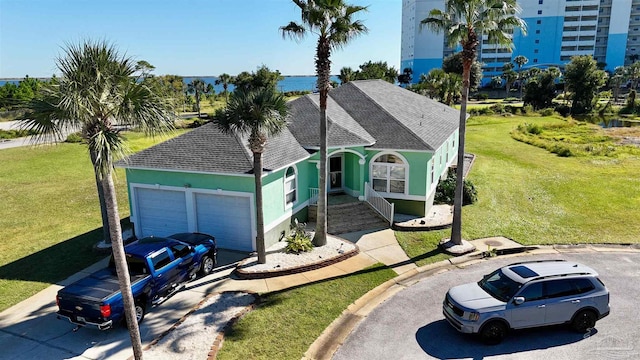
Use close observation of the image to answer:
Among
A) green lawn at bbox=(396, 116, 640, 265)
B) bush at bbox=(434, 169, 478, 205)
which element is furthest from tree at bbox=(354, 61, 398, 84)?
bush at bbox=(434, 169, 478, 205)

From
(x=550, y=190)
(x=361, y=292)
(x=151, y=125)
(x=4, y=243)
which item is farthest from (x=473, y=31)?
(x=4, y=243)

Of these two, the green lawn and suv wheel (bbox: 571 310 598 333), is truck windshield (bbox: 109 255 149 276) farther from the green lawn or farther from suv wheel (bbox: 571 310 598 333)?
suv wheel (bbox: 571 310 598 333)

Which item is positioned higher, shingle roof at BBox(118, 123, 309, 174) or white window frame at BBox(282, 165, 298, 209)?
shingle roof at BBox(118, 123, 309, 174)

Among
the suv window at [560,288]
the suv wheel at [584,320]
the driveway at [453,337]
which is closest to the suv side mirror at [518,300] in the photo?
the suv window at [560,288]

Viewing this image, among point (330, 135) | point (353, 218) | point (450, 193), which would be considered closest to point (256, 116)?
point (330, 135)

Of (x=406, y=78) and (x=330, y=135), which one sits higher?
(x=406, y=78)

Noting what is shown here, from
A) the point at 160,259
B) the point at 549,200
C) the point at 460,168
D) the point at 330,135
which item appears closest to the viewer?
the point at 160,259

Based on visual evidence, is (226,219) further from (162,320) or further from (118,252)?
(118,252)
